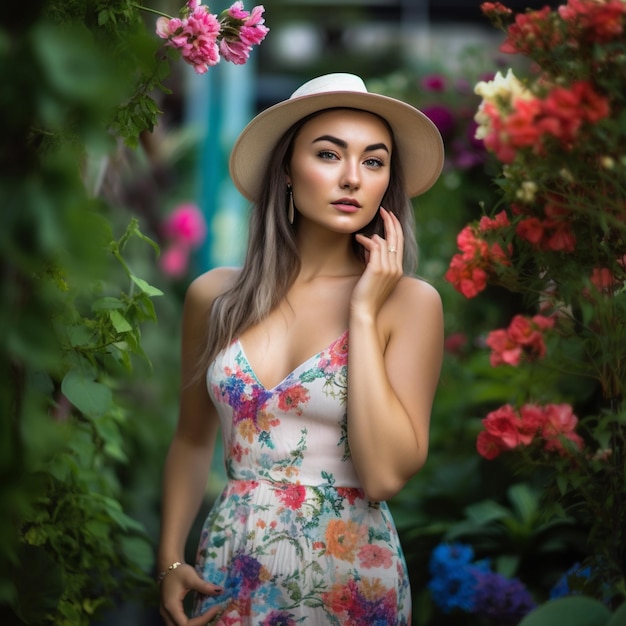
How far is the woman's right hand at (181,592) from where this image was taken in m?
2.25

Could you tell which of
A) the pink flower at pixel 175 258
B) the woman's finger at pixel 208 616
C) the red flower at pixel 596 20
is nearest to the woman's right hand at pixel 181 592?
the woman's finger at pixel 208 616

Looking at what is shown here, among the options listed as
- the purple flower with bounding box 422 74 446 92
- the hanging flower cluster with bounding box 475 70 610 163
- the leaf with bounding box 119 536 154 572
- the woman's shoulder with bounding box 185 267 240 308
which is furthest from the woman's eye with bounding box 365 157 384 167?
the purple flower with bounding box 422 74 446 92

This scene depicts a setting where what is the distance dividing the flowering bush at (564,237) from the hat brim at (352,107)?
36 cm

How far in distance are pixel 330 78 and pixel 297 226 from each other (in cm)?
40

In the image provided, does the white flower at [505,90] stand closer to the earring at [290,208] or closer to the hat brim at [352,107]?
the hat brim at [352,107]

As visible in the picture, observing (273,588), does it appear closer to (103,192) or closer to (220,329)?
(220,329)

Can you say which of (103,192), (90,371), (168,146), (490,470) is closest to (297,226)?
(90,371)

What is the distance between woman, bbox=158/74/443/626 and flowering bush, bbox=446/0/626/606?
23cm

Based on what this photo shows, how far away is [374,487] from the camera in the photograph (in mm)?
2178

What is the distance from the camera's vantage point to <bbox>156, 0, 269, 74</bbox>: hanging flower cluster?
2.15 m

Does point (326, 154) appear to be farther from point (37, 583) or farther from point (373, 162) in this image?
point (37, 583)

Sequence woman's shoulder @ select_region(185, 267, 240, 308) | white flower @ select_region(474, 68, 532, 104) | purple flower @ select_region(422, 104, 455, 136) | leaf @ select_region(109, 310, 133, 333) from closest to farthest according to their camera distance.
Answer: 1. white flower @ select_region(474, 68, 532, 104)
2. leaf @ select_region(109, 310, 133, 333)
3. woman's shoulder @ select_region(185, 267, 240, 308)
4. purple flower @ select_region(422, 104, 455, 136)

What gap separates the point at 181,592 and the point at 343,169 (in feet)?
3.51

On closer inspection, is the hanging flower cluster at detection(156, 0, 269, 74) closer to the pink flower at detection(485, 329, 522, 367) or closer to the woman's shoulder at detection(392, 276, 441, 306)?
the woman's shoulder at detection(392, 276, 441, 306)
